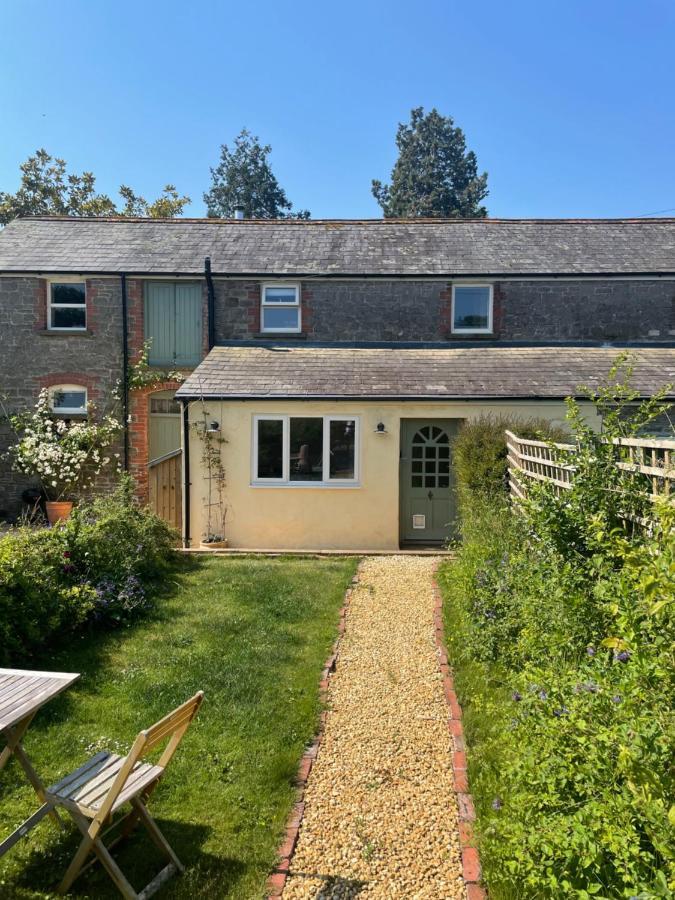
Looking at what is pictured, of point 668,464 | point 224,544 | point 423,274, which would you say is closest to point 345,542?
point 224,544

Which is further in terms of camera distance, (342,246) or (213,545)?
(342,246)

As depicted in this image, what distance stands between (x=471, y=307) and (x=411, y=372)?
3.31 meters

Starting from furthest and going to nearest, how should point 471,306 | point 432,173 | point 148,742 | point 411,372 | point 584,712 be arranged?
1. point 432,173
2. point 471,306
3. point 411,372
4. point 148,742
5. point 584,712

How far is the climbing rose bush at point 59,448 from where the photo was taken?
1391 cm

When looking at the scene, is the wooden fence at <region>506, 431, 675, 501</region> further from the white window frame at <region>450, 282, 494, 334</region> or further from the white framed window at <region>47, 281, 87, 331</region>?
the white framed window at <region>47, 281, 87, 331</region>

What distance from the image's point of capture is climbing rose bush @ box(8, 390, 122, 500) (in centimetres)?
1391

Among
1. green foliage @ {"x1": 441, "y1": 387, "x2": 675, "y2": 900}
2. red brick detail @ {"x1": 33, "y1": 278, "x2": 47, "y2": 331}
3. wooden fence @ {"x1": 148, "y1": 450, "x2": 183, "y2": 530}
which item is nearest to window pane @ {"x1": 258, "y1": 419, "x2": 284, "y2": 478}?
wooden fence @ {"x1": 148, "y1": 450, "x2": 183, "y2": 530}

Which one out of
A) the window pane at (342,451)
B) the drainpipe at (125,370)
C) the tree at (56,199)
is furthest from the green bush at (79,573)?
the tree at (56,199)

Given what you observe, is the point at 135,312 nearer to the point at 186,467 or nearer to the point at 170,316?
the point at 170,316

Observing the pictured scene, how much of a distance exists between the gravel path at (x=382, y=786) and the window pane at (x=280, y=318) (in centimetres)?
963

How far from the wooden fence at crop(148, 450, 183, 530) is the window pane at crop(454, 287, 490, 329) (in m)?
7.29

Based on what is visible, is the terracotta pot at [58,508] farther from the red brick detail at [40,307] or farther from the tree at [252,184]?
the tree at [252,184]

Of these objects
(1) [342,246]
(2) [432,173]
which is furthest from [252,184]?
(1) [342,246]

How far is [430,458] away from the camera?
12.0 m
